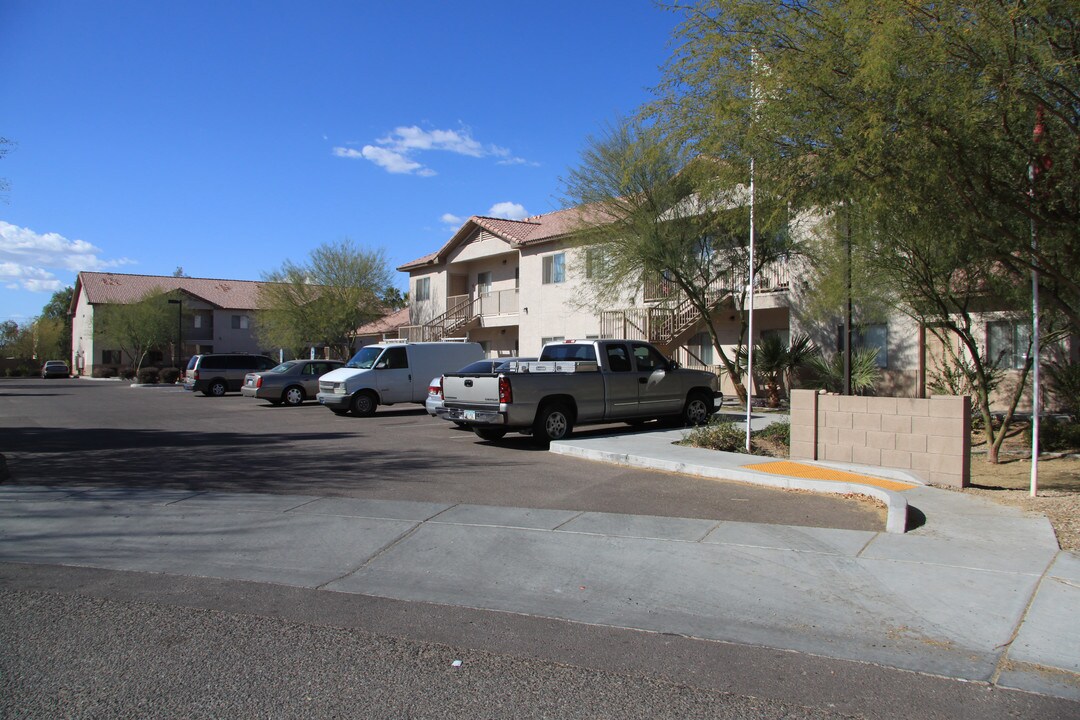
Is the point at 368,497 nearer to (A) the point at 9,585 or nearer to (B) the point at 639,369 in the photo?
(A) the point at 9,585

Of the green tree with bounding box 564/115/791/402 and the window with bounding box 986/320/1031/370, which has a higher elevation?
the green tree with bounding box 564/115/791/402

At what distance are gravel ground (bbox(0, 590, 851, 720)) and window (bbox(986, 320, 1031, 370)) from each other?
49.1 ft

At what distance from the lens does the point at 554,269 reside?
103ft

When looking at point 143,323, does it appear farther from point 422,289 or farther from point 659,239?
point 659,239

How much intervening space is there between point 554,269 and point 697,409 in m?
15.4

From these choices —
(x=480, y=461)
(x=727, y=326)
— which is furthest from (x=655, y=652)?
(x=727, y=326)

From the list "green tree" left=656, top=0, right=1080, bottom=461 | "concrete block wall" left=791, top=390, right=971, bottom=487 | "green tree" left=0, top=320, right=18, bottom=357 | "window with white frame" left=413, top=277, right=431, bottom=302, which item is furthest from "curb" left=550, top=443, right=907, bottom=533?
"green tree" left=0, top=320, right=18, bottom=357

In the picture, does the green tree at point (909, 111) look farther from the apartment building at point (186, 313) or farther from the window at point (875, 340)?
the apartment building at point (186, 313)

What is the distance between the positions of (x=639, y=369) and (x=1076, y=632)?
1083cm

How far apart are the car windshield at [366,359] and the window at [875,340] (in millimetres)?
12685

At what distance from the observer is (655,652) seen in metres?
5.00

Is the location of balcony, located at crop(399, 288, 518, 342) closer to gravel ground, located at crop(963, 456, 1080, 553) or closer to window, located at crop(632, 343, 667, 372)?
window, located at crop(632, 343, 667, 372)

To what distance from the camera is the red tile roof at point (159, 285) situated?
65.1m

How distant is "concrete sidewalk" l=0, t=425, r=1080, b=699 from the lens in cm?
Result: 529
